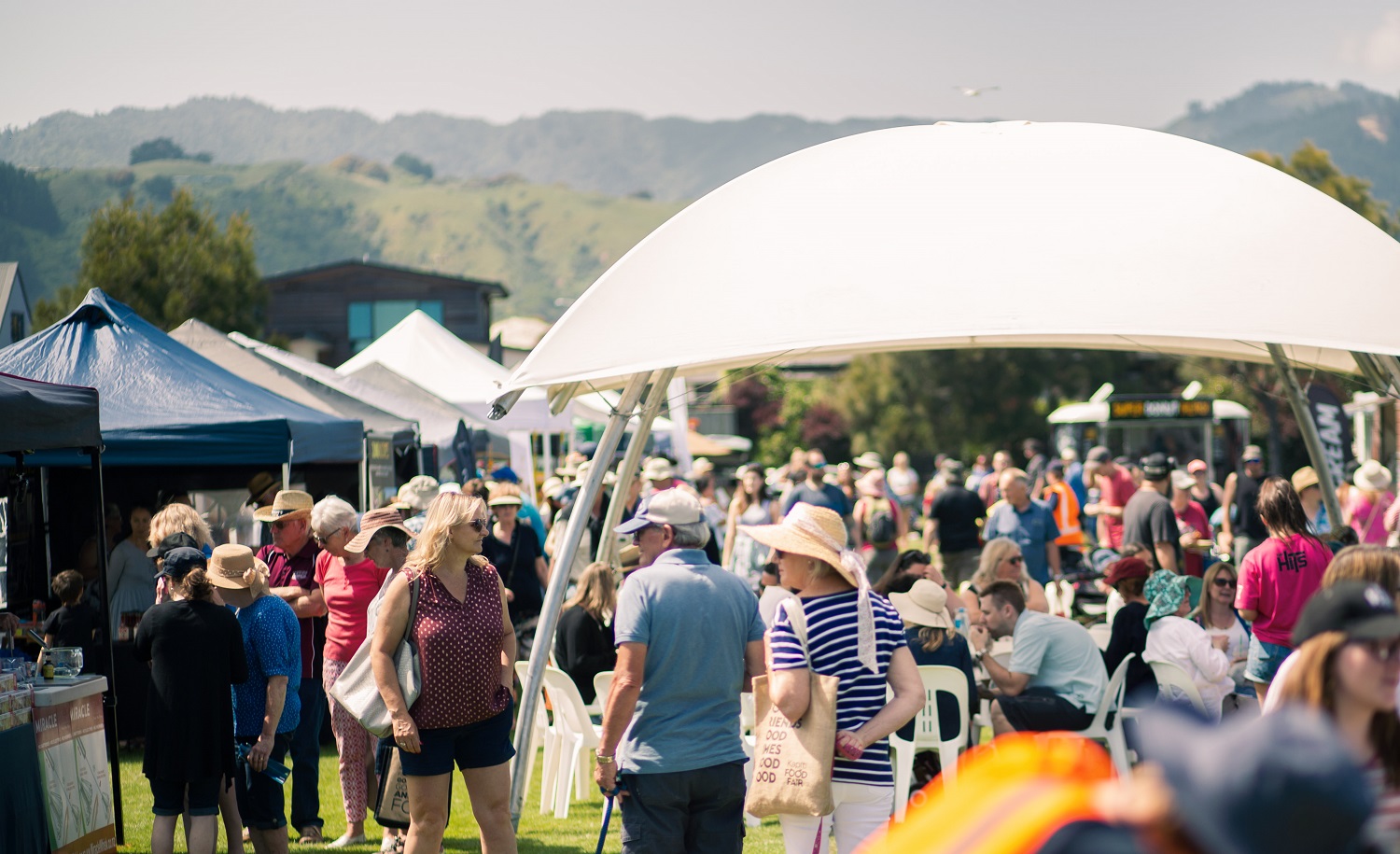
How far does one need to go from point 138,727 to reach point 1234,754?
971 centimetres

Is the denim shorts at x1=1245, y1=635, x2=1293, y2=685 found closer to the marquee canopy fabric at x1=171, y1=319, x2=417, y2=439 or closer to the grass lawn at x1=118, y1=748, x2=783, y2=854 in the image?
the grass lawn at x1=118, y1=748, x2=783, y2=854

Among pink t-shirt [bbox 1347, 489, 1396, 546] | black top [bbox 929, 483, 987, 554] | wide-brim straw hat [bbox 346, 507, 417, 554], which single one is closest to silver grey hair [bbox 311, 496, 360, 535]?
wide-brim straw hat [bbox 346, 507, 417, 554]

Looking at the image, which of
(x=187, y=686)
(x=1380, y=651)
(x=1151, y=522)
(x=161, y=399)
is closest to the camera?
(x=1380, y=651)

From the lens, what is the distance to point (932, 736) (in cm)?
689

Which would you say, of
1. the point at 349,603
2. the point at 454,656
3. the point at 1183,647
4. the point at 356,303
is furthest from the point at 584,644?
the point at 356,303

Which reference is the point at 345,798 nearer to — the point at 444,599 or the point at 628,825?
the point at 444,599

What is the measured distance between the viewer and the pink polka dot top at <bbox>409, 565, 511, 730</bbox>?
16.6 ft

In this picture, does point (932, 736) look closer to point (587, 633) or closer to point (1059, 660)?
point (1059, 660)

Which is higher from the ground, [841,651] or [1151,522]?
[841,651]

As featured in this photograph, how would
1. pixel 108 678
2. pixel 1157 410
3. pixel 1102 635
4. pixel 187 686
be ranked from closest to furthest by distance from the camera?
pixel 187 686, pixel 108 678, pixel 1102 635, pixel 1157 410

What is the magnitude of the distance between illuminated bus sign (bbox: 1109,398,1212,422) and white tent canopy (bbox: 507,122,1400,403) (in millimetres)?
18703

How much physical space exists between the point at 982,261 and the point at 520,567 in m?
4.65

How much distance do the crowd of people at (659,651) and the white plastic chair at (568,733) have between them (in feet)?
0.74

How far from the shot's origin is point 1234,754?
1.27m
